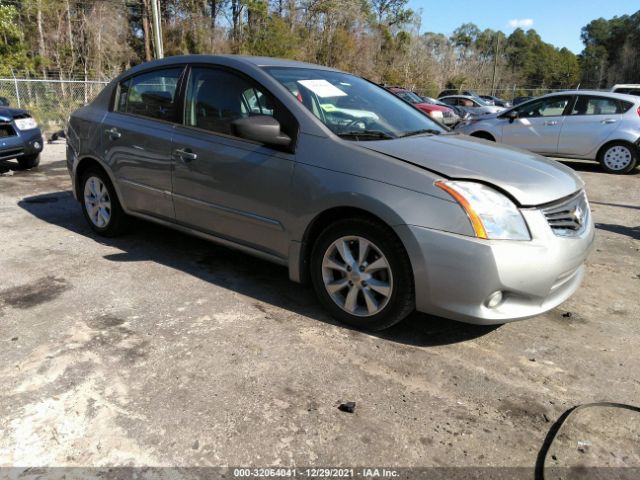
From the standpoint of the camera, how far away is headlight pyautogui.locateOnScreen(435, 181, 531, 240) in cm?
280

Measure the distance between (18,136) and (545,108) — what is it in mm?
9500

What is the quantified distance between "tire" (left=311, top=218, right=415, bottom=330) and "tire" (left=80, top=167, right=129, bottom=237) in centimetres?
238

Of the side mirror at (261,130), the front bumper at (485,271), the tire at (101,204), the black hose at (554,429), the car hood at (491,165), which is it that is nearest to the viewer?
the black hose at (554,429)

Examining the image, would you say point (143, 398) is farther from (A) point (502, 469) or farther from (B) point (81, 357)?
(A) point (502, 469)

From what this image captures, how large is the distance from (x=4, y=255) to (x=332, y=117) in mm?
3194

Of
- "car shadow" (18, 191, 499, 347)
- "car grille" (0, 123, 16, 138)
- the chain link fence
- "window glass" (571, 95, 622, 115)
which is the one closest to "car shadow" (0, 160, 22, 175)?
"car grille" (0, 123, 16, 138)

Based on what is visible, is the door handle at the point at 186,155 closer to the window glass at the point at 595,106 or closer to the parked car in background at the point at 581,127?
the parked car in background at the point at 581,127

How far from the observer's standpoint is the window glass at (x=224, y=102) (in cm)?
356

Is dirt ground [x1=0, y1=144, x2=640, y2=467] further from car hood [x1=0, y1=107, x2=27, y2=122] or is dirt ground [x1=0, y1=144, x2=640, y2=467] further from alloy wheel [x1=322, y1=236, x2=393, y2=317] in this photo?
car hood [x1=0, y1=107, x2=27, y2=122]

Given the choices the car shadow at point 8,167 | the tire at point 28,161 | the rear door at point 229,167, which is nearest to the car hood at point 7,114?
the tire at point 28,161

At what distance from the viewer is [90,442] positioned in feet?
7.41

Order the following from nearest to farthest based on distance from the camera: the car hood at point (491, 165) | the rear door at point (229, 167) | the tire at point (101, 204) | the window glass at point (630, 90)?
the car hood at point (491, 165), the rear door at point (229, 167), the tire at point (101, 204), the window glass at point (630, 90)

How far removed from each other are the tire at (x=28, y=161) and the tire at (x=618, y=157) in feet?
33.6

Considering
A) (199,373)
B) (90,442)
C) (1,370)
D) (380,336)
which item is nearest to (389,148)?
(380,336)
